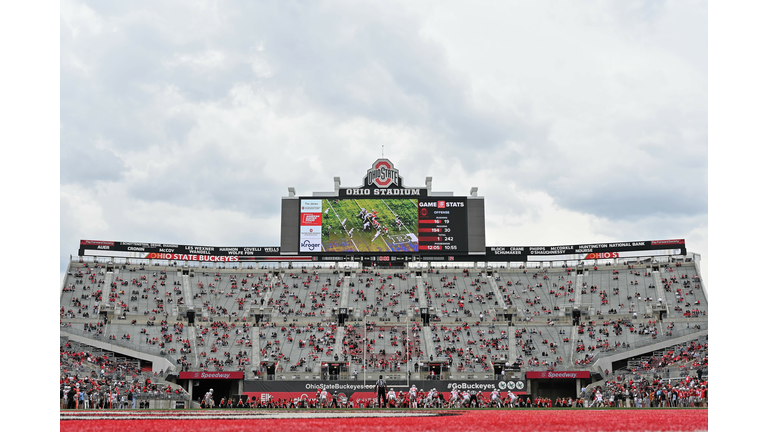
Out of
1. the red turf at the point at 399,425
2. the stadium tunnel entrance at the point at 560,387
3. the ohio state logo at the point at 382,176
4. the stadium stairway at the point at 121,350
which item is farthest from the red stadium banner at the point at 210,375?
the red turf at the point at 399,425

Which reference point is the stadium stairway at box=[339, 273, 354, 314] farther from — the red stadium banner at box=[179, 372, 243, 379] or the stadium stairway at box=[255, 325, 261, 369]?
the red stadium banner at box=[179, 372, 243, 379]

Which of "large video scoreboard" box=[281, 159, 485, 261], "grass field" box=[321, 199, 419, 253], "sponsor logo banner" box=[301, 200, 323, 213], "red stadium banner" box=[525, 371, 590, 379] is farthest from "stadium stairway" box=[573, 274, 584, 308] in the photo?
"sponsor logo banner" box=[301, 200, 323, 213]

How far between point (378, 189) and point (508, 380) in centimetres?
3051

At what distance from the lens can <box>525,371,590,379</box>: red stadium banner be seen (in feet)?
185

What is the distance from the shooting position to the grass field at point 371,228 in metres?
74.4

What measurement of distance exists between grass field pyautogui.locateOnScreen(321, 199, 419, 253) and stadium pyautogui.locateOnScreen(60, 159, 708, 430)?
166 millimetres

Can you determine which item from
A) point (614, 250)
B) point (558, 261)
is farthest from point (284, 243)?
point (614, 250)

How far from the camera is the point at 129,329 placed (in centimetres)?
6900

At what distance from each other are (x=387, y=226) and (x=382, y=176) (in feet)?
22.7

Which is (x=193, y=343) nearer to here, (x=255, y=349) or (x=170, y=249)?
(x=255, y=349)

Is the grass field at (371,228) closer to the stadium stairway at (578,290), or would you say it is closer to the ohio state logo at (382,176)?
the ohio state logo at (382,176)

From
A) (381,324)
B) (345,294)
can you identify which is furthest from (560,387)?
(345,294)

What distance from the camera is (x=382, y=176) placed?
7794 cm

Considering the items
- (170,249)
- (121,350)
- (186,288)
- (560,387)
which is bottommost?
(560,387)
